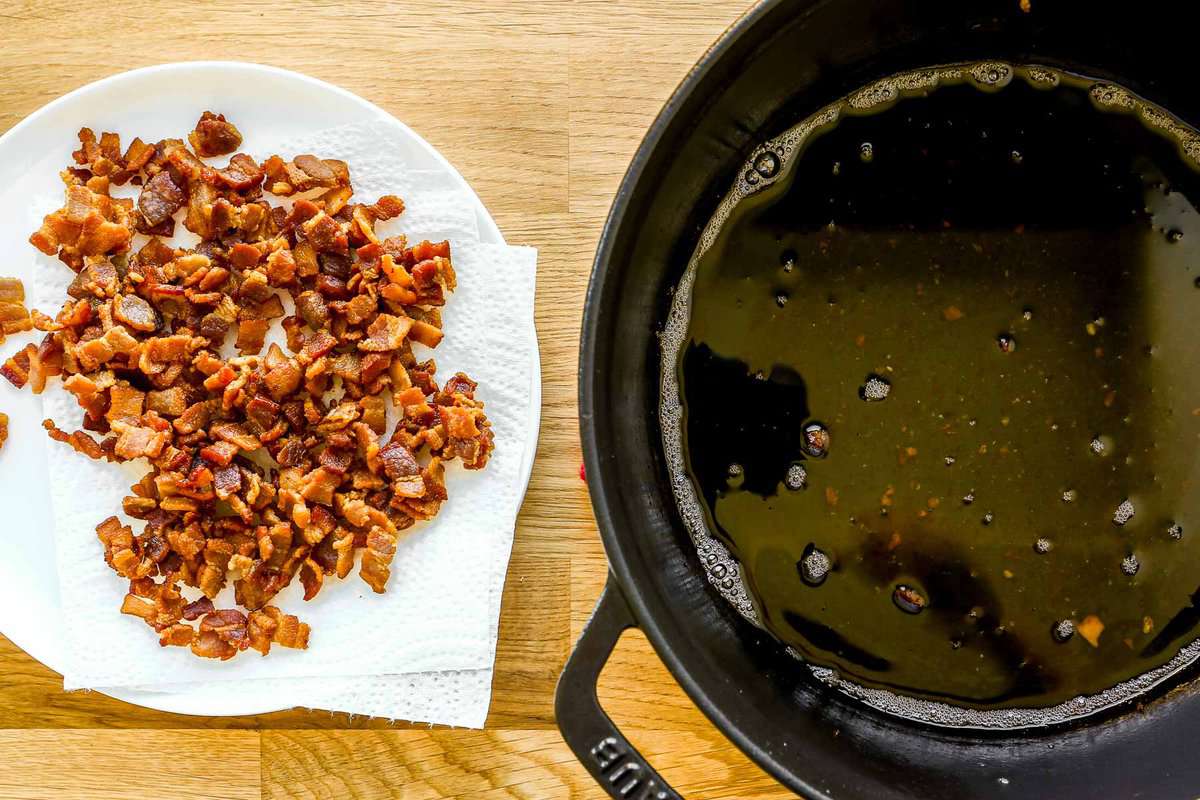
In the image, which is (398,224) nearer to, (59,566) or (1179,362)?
(59,566)

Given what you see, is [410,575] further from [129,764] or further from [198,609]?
[129,764]

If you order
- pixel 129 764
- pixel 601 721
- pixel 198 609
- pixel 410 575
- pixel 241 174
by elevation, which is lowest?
pixel 129 764

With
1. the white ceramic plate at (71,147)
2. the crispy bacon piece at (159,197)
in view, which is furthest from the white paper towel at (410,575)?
the crispy bacon piece at (159,197)

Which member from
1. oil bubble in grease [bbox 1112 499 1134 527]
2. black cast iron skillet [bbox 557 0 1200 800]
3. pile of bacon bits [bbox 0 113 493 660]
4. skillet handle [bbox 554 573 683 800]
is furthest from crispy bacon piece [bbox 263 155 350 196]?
oil bubble in grease [bbox 1112 499 1134 527]

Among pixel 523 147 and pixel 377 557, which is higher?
pixel 523 147

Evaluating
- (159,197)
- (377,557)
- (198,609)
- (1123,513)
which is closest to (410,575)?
(377,557)

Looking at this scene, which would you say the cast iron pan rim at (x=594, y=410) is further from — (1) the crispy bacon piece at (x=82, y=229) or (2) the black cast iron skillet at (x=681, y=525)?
(1) the crispy bacon piece at (x=82, y=229)

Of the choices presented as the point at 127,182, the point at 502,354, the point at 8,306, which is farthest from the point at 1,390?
the point at 502,354

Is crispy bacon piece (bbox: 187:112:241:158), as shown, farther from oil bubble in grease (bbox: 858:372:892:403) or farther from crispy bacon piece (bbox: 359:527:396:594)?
oil bubble in grease (bbox: 858:372:892:403)
